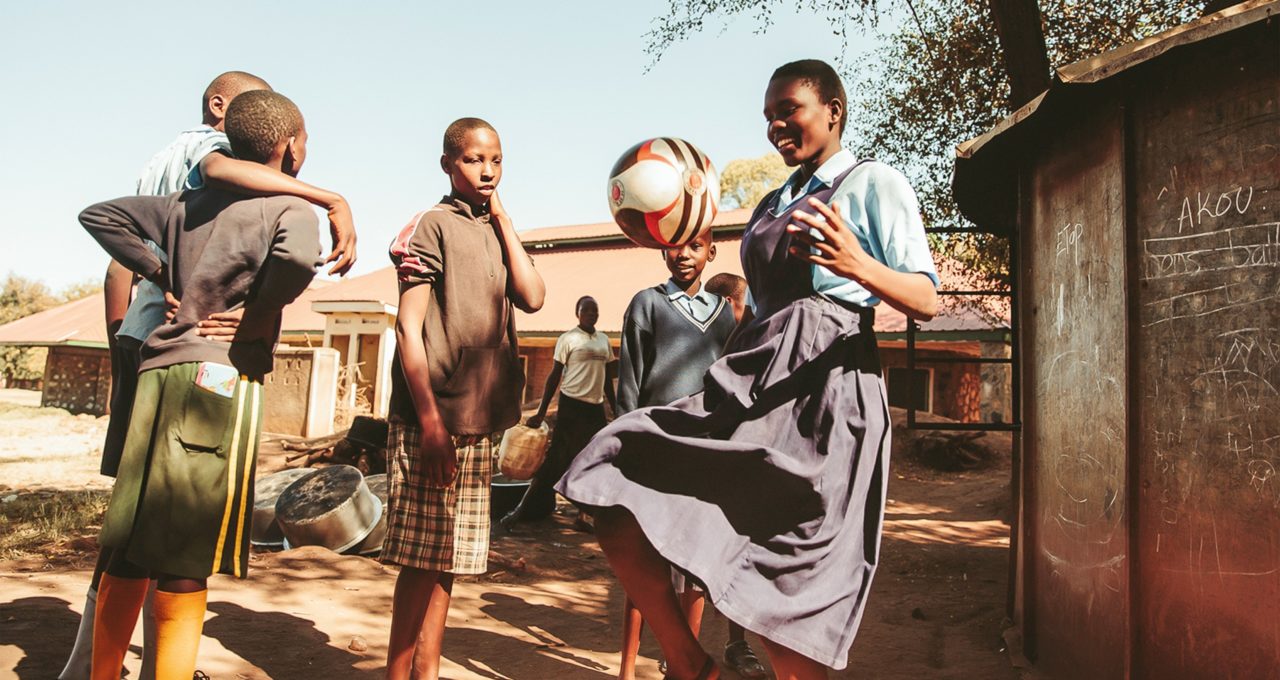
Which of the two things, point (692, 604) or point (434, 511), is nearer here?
point (434, 511)

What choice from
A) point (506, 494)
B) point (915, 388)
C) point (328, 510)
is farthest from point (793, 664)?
point (915, 388)

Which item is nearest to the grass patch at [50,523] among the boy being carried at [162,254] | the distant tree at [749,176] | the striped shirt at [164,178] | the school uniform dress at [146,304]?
the boy being carried at [162,254]

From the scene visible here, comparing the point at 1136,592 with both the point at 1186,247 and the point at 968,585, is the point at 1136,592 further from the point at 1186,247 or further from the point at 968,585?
the point at 968,585

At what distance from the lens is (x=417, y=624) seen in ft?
8.95

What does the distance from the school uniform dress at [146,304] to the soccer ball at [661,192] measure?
134 cm

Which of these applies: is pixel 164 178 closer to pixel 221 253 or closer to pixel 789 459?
pixel 221 253

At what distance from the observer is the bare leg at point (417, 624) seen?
2684 mm

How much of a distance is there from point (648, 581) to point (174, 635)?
1379mm

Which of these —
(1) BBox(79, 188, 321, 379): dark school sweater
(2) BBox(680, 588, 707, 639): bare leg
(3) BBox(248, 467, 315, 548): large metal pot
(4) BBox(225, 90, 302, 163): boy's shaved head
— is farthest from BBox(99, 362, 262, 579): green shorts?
(3) BBox(248, 467, 315, 548): large metal pot

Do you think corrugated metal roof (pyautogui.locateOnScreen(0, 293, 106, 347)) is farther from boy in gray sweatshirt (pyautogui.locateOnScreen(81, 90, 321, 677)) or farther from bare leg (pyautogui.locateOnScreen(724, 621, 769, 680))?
boy in gray sweatshirt (pyautogui.locateOnScreen(81, 90, 321, 677))

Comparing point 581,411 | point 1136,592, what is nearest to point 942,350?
point 581,411

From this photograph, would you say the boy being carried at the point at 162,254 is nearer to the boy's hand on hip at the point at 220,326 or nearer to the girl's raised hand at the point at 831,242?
the boy's hand on hip at the point at 220,326

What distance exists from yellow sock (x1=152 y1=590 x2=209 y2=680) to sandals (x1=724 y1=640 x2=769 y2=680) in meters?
2.44

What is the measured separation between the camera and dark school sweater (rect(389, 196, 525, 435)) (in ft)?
9.27
